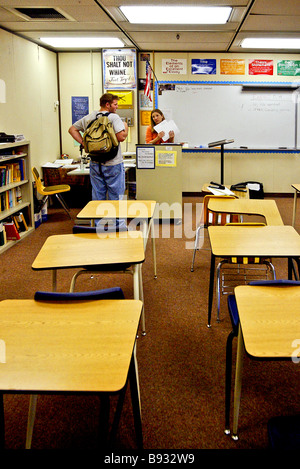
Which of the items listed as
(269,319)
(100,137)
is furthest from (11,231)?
(269,319)

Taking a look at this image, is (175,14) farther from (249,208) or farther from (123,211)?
(123,211)

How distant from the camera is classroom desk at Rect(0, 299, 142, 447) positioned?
1.26m

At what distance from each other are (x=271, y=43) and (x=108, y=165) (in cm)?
387

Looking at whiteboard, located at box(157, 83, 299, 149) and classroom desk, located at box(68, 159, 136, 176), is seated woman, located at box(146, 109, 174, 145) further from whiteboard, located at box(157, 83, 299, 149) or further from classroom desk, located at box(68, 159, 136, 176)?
whiteboard, located at box(157, 83, 299, 149)

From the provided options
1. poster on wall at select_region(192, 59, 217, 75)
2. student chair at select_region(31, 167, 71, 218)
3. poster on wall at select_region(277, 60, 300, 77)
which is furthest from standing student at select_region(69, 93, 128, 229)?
poster on wall at select_region(277, 60, 300, 77)

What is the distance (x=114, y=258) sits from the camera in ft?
7.77

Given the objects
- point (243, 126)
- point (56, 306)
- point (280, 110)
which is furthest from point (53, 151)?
point (56, 306)

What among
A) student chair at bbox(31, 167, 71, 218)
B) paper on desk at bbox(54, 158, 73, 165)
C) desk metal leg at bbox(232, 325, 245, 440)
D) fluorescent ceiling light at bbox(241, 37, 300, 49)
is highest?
fluorescent ceiling light at bbox(241, 37, 300, 49)

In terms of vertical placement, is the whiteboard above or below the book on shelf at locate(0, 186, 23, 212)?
above

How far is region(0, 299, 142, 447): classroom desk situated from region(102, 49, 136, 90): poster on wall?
251 inches

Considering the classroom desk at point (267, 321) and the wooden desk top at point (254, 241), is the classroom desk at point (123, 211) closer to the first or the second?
the wooden desk top at point (254, 241)

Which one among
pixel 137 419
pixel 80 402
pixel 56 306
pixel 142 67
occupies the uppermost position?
pixel 142 67

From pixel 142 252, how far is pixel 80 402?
0.86 meters

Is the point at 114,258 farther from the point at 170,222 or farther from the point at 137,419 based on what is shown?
the point at 170,222
